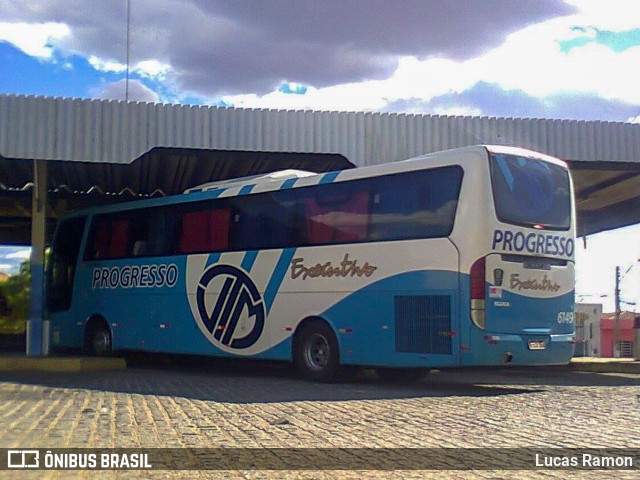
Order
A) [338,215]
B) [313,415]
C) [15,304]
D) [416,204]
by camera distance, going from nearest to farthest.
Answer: [313,415]
[416,204]
[338,215]
[15,304]

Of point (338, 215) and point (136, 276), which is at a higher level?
point (338, 215)

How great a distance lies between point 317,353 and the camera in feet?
49.1

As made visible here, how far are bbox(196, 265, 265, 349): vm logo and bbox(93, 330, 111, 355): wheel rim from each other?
326 cm

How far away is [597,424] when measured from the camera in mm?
9445

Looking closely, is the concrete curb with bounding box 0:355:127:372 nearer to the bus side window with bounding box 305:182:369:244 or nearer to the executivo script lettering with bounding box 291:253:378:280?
the executivo script lettering with bounding box 291:253:378:280

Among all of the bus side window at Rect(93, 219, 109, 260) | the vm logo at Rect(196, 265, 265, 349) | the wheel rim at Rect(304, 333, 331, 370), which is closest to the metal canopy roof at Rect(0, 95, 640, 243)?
the bus side window at Rect(93, 219, 109, 260)

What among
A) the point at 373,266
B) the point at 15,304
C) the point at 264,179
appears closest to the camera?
the point at 373,266

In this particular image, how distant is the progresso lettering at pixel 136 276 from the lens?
17.9 metres

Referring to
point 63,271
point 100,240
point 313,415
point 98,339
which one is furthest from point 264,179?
point 313,415

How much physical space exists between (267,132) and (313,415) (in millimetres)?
9796

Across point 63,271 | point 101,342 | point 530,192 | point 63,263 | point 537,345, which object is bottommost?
point 101,342

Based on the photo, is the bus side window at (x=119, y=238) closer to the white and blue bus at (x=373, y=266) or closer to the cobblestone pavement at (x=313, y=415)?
the white and blue bus at (x=373, y=266)

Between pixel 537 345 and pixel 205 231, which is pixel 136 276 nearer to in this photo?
pixel 205 231

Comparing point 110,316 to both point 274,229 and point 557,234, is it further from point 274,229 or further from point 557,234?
point 557,234
